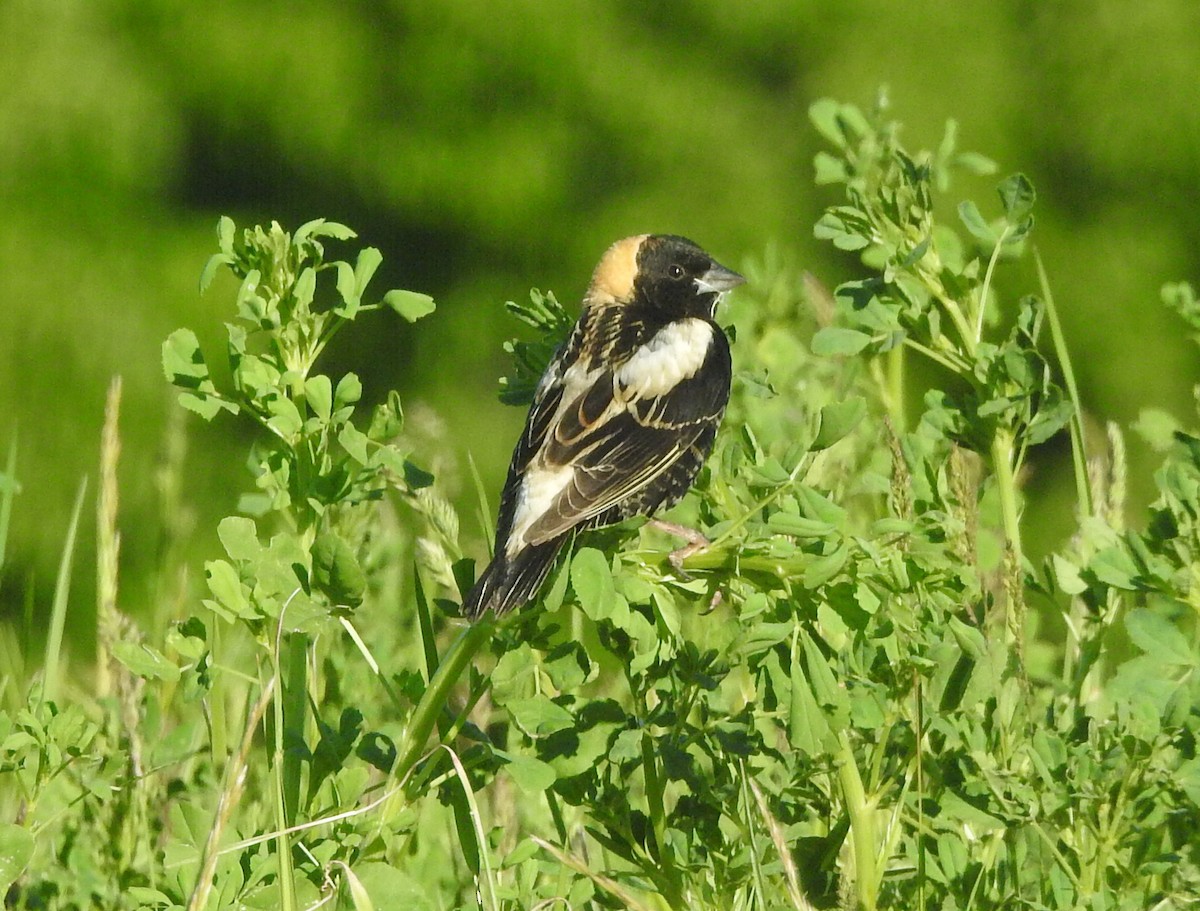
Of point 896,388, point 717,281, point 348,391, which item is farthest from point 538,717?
point 717,281

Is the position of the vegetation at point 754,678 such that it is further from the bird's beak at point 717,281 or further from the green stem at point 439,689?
the bird's beak at point 717,281

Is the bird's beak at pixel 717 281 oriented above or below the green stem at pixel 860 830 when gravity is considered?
above

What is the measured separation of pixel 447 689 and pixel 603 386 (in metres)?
1.12

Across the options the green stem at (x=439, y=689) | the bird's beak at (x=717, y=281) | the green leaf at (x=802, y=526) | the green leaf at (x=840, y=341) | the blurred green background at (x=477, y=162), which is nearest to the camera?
the green leaf at (x=802, y=526)

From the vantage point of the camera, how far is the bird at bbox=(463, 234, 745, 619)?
2297mm

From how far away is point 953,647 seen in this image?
1554mm

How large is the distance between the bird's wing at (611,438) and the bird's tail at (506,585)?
1.24ft

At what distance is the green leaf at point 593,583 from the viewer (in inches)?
58.5

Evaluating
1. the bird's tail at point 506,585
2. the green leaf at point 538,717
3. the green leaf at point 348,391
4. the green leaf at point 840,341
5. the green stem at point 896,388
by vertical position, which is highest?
the green stem at point 896,388

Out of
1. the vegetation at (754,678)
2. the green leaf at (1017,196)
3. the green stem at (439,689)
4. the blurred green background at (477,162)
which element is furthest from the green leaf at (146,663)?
the blurred green background at (477,162)

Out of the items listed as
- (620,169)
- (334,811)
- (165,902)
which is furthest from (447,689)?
(620,169)

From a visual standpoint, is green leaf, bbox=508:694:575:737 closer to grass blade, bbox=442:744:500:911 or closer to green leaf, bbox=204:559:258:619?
grass blade, bbox=442:744:500:911

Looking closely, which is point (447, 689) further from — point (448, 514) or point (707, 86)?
point (707, 86)

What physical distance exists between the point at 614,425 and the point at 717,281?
0.69m
